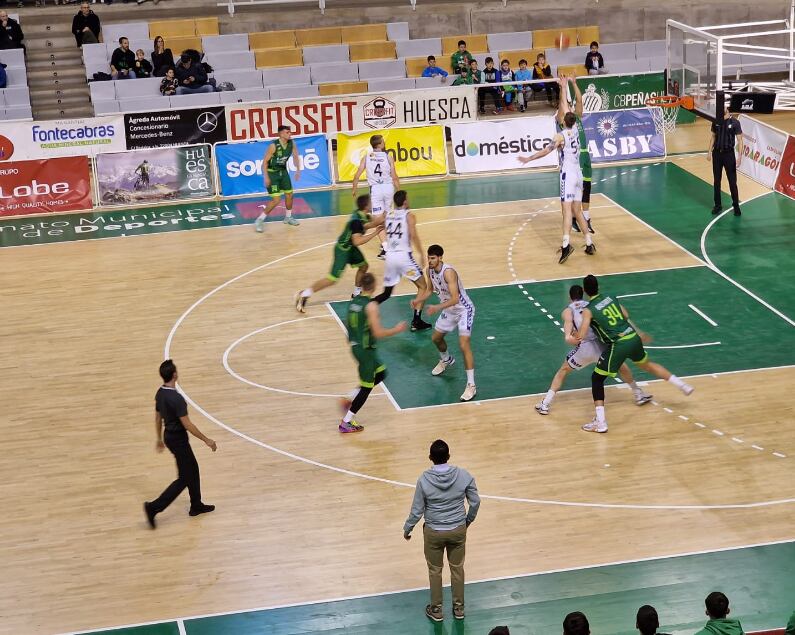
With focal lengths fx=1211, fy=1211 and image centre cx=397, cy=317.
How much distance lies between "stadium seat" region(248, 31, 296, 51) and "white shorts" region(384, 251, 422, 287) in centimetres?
1583

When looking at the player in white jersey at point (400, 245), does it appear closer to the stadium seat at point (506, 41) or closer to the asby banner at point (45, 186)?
the asby banner at point (45, 186)

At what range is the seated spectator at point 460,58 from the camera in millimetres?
31031

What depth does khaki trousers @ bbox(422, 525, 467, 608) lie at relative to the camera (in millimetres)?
10797

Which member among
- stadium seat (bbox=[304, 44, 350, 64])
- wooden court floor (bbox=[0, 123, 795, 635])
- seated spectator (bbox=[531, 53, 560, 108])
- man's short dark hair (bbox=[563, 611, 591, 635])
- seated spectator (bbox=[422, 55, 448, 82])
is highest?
stadium seat (bbox=[304, 44, 350, 64])

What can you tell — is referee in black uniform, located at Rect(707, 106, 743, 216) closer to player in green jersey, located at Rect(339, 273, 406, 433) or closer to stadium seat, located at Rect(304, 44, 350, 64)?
player in green jersey, located at Rect(339, 273, 406, 433)

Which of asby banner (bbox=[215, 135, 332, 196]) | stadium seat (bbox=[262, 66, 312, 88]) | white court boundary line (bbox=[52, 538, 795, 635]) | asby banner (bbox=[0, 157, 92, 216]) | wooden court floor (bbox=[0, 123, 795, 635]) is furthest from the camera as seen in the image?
stadium seat (bbox=[262, 66, 312, 88])

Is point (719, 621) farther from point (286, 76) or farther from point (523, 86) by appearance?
point (286, 76)

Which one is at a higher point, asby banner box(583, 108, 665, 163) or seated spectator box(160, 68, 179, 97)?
seated spectator box(160, 68, 179, 97)

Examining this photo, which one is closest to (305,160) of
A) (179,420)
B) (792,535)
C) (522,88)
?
(522,88)

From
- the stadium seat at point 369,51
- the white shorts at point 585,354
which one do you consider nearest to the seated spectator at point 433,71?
the stadium seat at point 369,51

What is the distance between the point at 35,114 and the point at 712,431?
70.7 ft

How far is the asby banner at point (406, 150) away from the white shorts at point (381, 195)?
17.3ft

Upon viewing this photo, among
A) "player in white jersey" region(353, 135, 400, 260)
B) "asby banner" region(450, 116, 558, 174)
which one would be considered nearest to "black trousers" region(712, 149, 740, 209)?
"asby banner" region(450, 116, 558, 174)

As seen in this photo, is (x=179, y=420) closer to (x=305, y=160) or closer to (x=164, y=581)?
(x=164, y=581)
